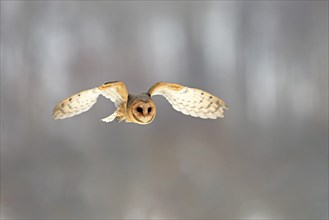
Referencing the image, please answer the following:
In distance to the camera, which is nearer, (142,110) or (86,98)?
(142,110)

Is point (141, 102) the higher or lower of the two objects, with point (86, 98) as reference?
lower

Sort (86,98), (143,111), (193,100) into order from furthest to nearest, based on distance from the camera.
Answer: (193,100)
(86,98)
(143,111)

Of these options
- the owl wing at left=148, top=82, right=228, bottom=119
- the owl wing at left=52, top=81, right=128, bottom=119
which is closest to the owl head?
the owl wing at left=52, top=81, right=128, bottom=119

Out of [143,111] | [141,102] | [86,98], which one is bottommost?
[143,111]

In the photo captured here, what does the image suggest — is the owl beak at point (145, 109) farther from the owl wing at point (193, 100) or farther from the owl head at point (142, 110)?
the owl wing at point (193, 100)

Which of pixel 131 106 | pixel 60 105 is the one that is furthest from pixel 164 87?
pixel 60 105

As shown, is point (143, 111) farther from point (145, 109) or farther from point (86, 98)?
point (86, 98)

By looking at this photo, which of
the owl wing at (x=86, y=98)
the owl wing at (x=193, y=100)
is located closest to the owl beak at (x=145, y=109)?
the owl wing at (x=86, y=98)

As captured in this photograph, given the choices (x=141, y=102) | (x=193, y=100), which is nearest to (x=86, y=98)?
(x=141, y=102)

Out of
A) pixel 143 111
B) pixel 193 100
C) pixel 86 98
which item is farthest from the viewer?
pixel 193 100
